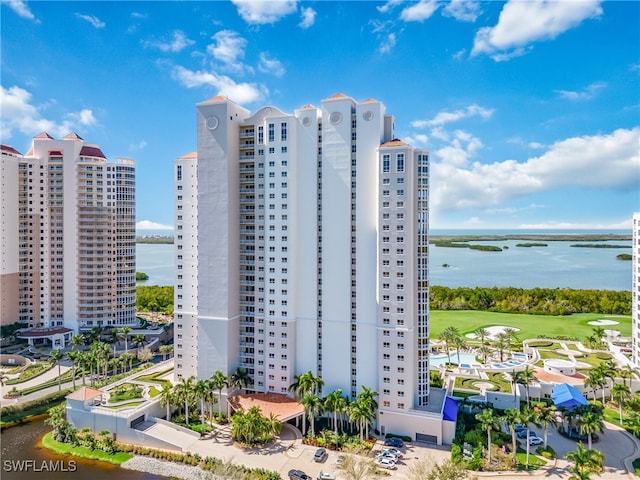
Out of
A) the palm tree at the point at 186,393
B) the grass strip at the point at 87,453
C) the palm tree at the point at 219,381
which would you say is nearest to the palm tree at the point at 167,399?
the palm tree at the point at 186,393

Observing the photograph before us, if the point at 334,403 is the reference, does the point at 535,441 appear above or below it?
below

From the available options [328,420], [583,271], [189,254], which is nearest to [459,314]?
[328,420]

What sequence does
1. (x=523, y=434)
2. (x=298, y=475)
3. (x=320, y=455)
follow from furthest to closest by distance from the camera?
(x=523, y=434)
(x=320, y=455)
(x=298, y=475)

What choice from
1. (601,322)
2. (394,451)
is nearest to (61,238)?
(394,451)

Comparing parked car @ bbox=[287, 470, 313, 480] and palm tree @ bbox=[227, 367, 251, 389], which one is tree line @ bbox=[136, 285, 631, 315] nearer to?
palm tree @ bbox=[227, 367, 251, 389]

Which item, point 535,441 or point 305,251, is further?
point 305,251

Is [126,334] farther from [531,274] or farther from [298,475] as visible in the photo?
[531,274]

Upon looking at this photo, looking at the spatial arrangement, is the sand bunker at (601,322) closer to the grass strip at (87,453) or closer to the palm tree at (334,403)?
the palm tree at (334,403)
